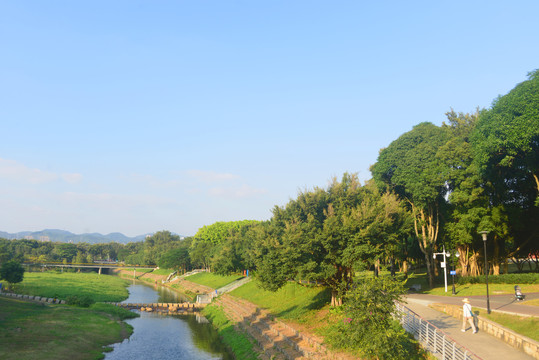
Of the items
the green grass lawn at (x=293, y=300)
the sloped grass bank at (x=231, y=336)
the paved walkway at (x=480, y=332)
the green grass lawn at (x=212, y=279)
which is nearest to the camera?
the paved walkway at (x=480, y=332)

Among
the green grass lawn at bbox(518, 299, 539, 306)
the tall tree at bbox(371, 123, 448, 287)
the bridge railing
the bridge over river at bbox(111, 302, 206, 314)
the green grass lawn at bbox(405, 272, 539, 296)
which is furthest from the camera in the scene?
the bridge over river at bbox(111, 302, 206, 314)

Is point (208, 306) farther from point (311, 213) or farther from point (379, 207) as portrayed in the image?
point (379, 207)

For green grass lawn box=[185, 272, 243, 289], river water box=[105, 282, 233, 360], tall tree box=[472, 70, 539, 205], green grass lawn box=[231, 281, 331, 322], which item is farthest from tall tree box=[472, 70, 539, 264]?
green grass lawn box=[185, 272, 243, 289]

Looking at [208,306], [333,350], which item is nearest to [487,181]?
[333,350]

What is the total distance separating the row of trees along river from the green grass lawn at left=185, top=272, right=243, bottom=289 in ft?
137

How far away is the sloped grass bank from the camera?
35938 millimetres

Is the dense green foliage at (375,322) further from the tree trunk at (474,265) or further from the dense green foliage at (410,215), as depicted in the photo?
the tree trunk at (474,265)

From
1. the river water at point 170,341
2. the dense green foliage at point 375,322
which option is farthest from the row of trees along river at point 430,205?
the river water at point 170,341

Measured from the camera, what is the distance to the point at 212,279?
95000mm

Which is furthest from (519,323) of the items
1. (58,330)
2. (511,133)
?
(58,330)

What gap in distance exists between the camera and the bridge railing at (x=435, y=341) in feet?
57.9

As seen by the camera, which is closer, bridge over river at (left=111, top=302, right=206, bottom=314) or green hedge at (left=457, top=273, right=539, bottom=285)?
green hedge at (left=457, top=273, right=539, bottom=285)

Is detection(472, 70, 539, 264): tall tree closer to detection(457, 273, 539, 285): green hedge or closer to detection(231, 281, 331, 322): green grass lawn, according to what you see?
detection(457, 273, 539, 285): green hedge

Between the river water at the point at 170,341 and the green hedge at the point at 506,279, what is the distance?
28.5 metres
